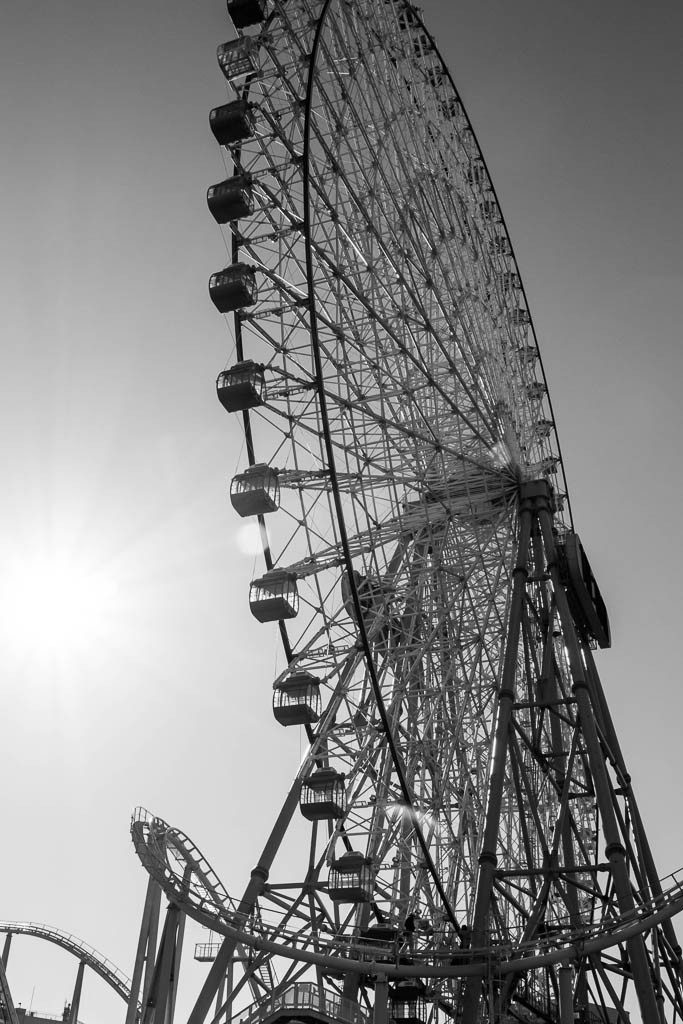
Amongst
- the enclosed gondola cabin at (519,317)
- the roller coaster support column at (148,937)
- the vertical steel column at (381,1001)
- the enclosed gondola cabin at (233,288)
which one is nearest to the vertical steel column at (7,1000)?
the roller coaster support column at (148,937)

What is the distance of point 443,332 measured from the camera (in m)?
26.7

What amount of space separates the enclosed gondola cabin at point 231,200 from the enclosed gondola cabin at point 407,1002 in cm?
1549

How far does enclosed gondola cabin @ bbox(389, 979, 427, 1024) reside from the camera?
982 inches

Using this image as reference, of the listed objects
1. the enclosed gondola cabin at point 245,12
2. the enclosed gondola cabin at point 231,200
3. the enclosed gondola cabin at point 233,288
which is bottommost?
the enclosed gondola cabin at point 233,288

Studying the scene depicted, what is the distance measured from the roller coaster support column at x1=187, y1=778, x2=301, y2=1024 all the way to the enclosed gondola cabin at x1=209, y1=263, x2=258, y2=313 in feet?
30.1

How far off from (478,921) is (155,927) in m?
6.01

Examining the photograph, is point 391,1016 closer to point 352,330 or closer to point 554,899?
point 554,899

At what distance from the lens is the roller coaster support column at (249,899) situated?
2073 cm

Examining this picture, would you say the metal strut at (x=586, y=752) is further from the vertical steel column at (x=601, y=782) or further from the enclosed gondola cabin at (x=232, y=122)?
the enclosed gondola cabin at (x=232, y=122)

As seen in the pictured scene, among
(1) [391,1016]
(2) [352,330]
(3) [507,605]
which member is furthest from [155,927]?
(2) [352,330]

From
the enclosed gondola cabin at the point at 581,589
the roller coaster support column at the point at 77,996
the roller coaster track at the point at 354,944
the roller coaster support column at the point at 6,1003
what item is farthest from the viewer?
the roller coaster support column at the point at 77,996

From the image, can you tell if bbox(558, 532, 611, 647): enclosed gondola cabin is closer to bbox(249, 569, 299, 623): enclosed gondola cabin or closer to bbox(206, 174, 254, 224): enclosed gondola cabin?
bbox(249, 569, 299, 623): enclosed gondola cabin

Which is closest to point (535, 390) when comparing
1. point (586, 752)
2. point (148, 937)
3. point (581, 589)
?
point (581, 589)

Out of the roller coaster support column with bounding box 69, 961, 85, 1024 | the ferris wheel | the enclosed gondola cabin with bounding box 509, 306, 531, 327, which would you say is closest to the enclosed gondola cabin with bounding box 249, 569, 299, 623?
the ferris wheel
